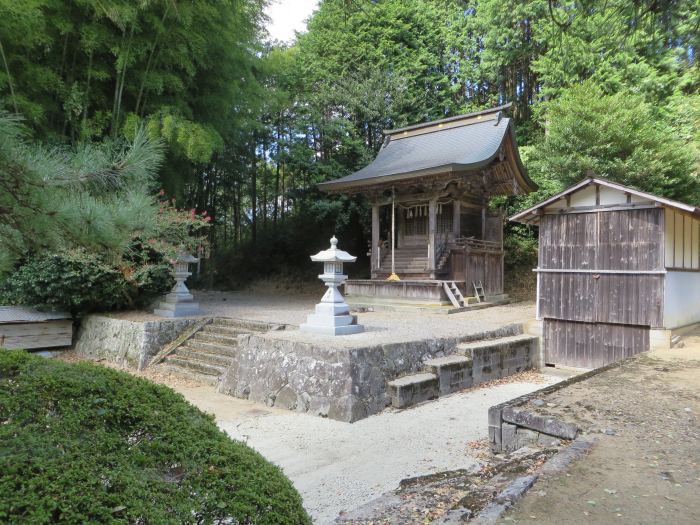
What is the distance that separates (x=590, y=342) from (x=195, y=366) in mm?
6802

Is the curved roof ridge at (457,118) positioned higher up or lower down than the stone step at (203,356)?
higher up

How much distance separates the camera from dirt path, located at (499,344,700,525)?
7.46ft

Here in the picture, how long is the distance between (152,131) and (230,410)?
5.47 meters

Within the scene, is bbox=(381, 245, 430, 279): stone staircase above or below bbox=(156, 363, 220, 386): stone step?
above

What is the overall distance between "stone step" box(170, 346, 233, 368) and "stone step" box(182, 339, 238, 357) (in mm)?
50

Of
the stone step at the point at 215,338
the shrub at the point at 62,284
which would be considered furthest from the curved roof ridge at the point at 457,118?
the shrub at the point at 62,284

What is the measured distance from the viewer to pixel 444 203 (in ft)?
39.5

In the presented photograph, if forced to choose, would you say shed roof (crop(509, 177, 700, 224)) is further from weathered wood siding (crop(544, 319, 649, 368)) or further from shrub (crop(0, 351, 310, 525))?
shrub (crop(0, 351, 310, 525))

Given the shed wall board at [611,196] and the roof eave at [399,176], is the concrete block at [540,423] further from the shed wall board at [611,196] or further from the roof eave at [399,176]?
the roof eave at [399,176]

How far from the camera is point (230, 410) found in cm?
540

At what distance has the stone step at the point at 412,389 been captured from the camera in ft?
17.6

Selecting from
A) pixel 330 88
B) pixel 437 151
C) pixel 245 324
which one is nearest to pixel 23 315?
pixel 245 324

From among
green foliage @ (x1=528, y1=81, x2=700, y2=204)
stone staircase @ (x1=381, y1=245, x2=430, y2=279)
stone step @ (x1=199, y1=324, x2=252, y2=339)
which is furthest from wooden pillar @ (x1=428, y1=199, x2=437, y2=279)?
stone step @ (x1=199, y1=324, x2=252, y2=339)

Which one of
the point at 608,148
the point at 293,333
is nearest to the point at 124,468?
the point at 293,333
